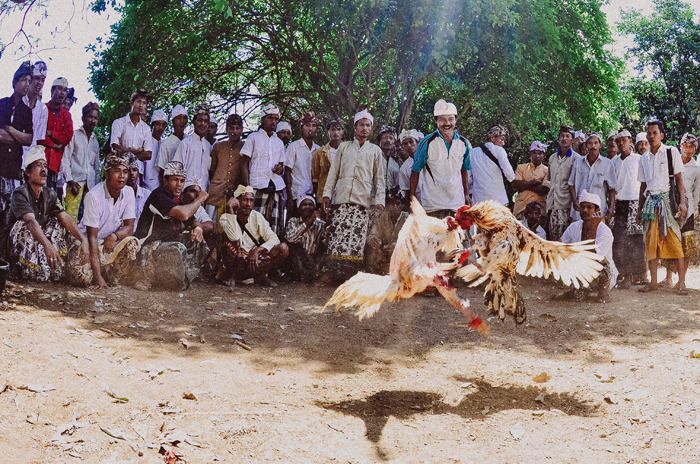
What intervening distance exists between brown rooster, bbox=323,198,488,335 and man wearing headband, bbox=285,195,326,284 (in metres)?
3.69

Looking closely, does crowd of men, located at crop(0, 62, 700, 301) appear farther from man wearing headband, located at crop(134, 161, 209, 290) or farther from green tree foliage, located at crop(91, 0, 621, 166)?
green tree foliage, located at crop(91, 0, 621, 166)

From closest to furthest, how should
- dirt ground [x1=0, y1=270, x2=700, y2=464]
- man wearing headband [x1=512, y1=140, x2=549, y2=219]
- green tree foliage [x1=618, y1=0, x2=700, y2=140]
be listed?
1. dirt ground [x1=0, y1=270, x2=700, y2=464]
2. man wearing headband [x1=512, y1=140, x2=549, y2=219]
3. green tree foliage [x1=618, y1=0, x2=700, y2=140]

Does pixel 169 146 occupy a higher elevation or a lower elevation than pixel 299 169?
higher

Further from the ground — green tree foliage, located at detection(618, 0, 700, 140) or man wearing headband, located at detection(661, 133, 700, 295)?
green tree foliage, located at detection(618, 0, 700, 140)

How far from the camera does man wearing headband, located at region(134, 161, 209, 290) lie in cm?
691

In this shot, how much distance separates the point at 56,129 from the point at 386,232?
13.7 ft

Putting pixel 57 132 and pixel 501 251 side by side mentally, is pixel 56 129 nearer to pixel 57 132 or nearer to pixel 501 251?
pixel 57 132

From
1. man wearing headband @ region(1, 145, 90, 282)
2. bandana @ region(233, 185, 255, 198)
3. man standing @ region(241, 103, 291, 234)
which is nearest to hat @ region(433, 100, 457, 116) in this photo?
man standing @ region(241, 103, 291, 234)

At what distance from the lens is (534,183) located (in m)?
9.28

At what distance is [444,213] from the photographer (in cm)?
726

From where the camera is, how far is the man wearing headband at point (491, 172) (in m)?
8.10

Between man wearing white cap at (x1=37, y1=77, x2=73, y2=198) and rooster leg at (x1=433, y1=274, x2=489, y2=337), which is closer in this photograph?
rooster leg at (x1=433, y1=274, x2=489, y2=337)

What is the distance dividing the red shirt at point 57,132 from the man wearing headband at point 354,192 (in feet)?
10.4

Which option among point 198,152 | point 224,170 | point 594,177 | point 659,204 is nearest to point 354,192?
point 224,170
